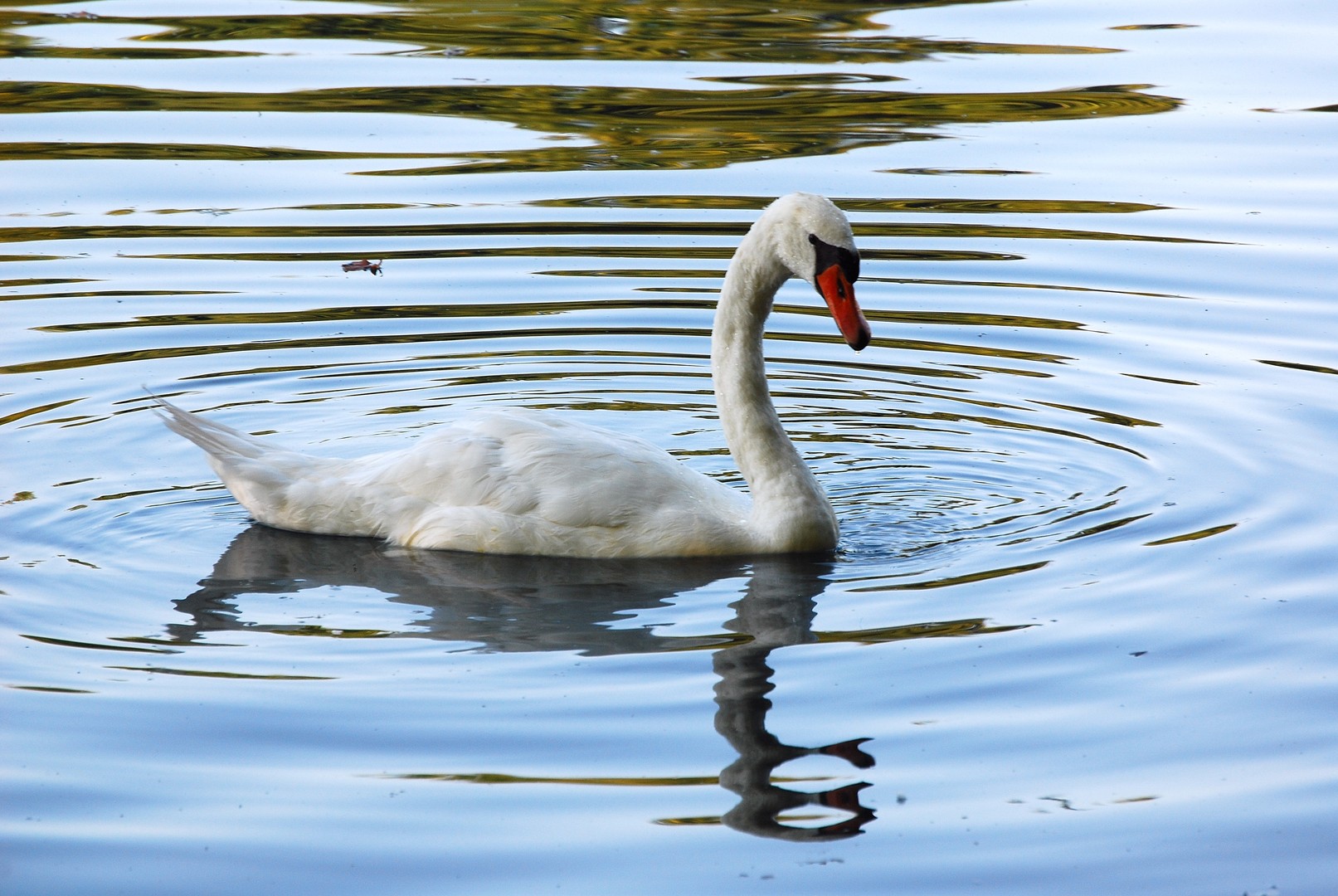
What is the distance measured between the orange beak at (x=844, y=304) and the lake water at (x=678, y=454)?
963mm

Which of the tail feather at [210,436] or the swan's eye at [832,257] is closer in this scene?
the swan's eye at [832,257]

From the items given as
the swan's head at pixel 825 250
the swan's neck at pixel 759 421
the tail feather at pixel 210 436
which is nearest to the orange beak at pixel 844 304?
the swan's head at pixel 825 250

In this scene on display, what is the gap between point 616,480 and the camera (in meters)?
7.96

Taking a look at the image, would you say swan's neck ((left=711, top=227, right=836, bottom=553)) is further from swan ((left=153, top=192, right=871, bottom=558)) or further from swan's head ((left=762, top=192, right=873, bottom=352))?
swan's head ((left=762, top=192, right=873, bottom=352))

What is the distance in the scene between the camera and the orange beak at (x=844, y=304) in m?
7.76

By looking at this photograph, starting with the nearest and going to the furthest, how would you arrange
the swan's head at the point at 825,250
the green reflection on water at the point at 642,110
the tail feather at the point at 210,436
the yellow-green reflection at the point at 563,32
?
the swan's head at the point at 825,250
the tail feather at the point at 210,436
the green reflection on water at the point at 642,110
the yellow-green reflection at the point at 563,32

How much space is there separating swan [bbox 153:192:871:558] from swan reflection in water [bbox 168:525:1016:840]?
0.10 metres

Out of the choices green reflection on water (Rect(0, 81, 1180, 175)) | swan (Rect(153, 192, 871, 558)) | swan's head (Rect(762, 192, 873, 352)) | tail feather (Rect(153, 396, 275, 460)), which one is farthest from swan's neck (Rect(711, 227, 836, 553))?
green reflection on water (Rect(0, 81, 1180, 175))

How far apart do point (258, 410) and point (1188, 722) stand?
5.53 m

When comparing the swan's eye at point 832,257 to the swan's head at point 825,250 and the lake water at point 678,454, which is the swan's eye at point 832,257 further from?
the lake water at point 678,454

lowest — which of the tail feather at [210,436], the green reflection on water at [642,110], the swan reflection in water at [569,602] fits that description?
the swan reflection in water at [569,602]

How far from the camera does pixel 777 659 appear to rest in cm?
671

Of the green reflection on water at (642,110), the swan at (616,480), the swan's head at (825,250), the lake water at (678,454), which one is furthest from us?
Result: the green reflection on water at (642,110)

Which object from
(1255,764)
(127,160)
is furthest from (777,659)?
(127,160)
